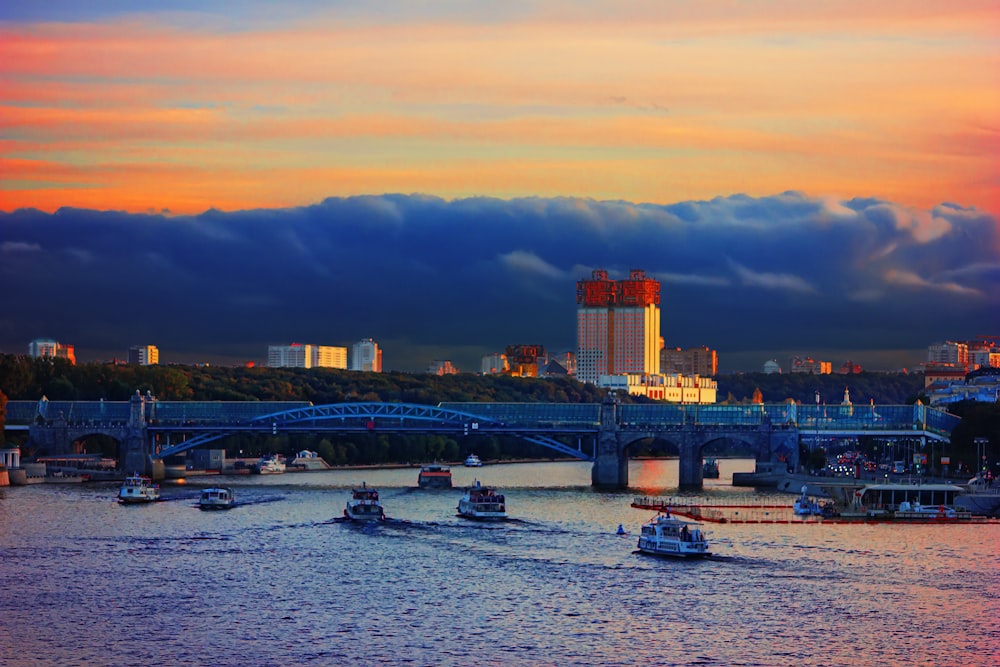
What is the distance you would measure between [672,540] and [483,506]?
2292 centimetres

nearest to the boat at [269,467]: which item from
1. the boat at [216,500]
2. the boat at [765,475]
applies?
the boat at [765,475]

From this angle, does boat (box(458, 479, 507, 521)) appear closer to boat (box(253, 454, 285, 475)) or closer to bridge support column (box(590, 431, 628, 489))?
bridge support column (box(590, 431, 628, 489))

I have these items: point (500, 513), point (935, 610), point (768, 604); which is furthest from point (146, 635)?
point (500, 513)

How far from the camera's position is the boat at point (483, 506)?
4574 inches

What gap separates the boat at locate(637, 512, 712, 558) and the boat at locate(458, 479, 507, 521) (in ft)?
62.1

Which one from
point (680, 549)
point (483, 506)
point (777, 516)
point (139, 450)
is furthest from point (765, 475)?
point (680, 549)

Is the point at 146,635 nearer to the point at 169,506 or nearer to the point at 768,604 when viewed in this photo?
the point at 768,604

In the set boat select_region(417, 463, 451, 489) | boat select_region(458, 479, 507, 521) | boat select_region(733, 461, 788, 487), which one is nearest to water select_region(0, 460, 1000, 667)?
boat select_region(458, 479, 507, 521)

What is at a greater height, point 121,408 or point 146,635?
point 121,408

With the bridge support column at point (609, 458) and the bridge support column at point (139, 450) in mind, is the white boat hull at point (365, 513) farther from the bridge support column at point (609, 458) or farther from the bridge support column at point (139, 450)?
the bridge support column at point (139, 450)

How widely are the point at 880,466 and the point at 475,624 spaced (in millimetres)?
103158

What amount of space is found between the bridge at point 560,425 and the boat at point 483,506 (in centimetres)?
3611

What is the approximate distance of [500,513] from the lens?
117 m

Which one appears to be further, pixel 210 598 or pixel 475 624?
pixel 210 598
